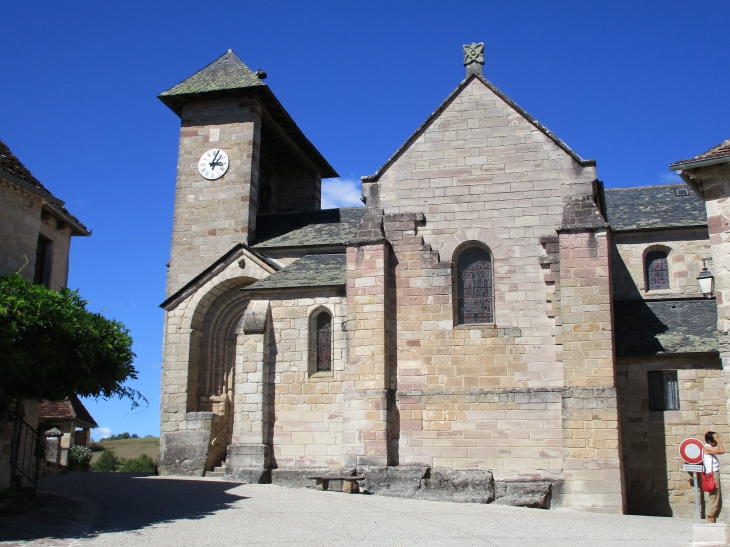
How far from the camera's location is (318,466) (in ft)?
56.6

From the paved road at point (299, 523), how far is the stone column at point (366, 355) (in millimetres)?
1285

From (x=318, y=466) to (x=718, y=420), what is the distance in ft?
28.1

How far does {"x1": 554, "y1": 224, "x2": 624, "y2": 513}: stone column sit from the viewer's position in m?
15.3

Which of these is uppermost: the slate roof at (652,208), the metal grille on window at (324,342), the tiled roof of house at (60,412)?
the slate roof at (652,208)

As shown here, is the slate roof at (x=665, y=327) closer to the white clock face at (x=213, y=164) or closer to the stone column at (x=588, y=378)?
the stone column at (x=588, y=378)

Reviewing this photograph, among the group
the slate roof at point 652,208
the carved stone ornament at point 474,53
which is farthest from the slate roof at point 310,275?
the slate roof at point 652,208

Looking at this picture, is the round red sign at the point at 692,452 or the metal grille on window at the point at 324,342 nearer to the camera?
the round red sign at the point at 692,452

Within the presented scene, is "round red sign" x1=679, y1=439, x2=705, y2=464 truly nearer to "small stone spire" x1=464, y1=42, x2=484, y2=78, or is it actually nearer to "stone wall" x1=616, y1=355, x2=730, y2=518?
"stone wall" x1=616, y1=355, x2=730, y2=518

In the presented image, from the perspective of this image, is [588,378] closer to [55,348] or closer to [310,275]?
[310,275]

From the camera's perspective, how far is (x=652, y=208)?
23031mm

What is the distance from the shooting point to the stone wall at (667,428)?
53.5 ft

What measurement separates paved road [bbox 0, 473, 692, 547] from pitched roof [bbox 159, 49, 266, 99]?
41.4ft

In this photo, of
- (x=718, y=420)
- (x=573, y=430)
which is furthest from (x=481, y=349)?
(x=718, y=420)

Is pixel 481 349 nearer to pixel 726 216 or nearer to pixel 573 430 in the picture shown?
pixel 573 430
